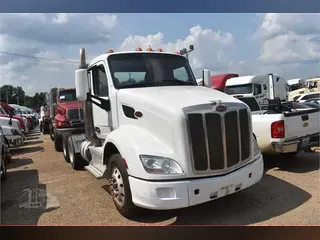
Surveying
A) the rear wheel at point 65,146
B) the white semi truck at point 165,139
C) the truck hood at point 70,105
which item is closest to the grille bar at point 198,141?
the white semi truck at point 165,139

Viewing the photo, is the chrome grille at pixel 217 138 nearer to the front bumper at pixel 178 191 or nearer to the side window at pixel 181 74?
the front bumper at pixel 178 191

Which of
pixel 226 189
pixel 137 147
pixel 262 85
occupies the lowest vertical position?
pixel 226 189

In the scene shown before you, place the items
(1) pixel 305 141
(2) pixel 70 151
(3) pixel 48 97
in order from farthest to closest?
(2) pixel 70 151, (1) pixel 305 141, (3) pixel 48 97

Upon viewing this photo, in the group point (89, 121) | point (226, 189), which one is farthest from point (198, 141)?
point (89, 121)

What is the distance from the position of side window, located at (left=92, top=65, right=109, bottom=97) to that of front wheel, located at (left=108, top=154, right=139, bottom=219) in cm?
114

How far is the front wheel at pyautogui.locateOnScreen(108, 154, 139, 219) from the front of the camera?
3.87 meters

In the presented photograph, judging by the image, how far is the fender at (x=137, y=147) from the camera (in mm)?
3664

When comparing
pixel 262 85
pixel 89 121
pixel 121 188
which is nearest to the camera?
pixel 121 188

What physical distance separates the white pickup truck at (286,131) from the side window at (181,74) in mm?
1318

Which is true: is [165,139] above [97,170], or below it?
above

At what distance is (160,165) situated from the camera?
143 inches

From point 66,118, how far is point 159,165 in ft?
11.7

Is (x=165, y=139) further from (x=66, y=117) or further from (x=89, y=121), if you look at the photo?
(x=66, y=117)

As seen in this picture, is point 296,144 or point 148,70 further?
point 296,144
